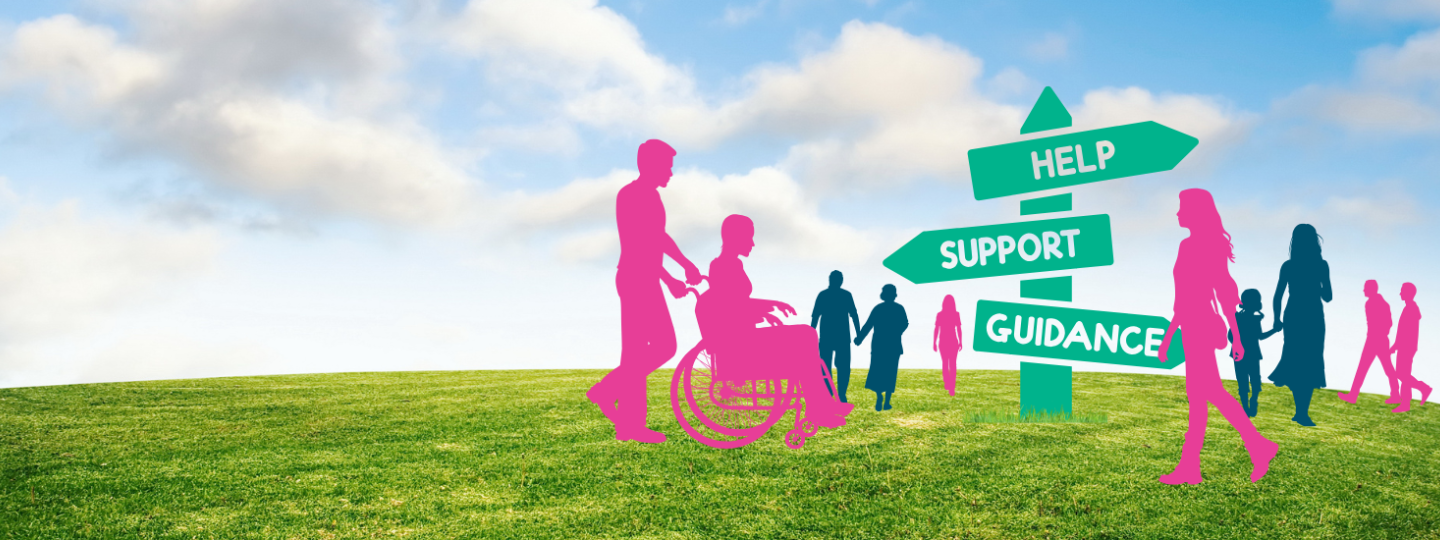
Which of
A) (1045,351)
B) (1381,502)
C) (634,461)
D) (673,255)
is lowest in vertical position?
(1381,502)

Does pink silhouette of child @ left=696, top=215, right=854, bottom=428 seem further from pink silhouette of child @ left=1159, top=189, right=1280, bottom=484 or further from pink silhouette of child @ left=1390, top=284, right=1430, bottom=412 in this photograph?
pink silhouette of child @ left=1390, top=284, right=1430, bottom=412

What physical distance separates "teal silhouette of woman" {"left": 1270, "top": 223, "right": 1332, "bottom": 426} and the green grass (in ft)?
3.96

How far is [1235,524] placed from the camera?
707 cm

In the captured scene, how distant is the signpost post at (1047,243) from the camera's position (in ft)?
30.0

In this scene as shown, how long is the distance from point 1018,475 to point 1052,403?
114 inches

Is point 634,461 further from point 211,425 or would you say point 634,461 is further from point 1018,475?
point 211,425

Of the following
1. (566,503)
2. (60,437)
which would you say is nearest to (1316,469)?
(566,503)

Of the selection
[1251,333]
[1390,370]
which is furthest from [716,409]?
[1390,370]

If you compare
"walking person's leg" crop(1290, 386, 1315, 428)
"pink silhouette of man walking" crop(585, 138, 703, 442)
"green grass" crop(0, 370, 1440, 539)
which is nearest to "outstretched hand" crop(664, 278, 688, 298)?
"pink silhouette of man walking" crop(585, 138, 703, 442)

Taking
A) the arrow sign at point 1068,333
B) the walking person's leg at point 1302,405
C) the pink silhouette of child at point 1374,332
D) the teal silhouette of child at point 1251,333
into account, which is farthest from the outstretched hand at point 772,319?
the pink silhouette of child at point 1374,332

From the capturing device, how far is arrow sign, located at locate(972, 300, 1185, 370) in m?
8.73

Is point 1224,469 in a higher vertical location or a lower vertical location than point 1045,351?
lower

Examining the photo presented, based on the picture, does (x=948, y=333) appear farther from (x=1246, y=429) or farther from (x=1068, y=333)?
(x=1246, y=429)

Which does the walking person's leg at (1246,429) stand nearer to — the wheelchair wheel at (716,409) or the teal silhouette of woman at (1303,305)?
the teal silhouette of woman at (1303,305)
